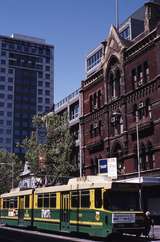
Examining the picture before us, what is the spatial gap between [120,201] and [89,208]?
82.5 inches

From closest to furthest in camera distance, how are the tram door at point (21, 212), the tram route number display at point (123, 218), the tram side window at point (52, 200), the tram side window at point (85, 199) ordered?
1. the tram route number display at point (123, 218)
2. the tram side window at point (85, 199)
3. the tram side window at point (52, 200)
4. the tram door at point (21, 212)

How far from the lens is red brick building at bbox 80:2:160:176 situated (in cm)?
4497

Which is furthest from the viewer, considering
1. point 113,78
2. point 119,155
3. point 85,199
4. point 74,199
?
point 113,78

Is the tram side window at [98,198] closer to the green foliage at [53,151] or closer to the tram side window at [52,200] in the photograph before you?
the tram side window at [52,200]

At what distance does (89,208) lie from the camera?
84.6 ft

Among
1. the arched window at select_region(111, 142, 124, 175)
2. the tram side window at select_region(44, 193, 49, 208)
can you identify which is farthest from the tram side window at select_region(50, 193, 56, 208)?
the arched window at select_region(111, 142, 124, 175)

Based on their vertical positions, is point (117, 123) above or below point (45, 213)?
above

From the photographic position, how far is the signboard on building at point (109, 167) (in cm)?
4681

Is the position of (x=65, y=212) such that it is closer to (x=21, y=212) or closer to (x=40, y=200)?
(x=40, y=200)

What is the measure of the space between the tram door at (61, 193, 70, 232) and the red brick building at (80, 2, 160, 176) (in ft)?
53.9

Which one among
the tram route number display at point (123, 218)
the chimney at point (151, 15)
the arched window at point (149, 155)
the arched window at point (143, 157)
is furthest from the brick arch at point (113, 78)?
the tram route number display at point (123, 218)

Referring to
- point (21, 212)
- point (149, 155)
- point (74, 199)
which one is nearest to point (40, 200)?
point (21, 212)

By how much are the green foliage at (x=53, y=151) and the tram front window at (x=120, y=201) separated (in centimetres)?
3016

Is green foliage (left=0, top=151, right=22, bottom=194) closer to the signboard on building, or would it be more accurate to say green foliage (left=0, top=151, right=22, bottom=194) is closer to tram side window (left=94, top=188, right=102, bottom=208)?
the signboard on building
